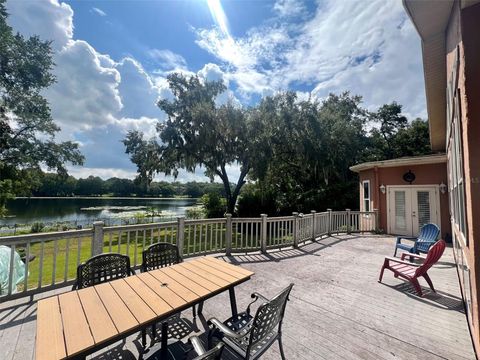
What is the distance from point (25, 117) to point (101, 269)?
15936mm

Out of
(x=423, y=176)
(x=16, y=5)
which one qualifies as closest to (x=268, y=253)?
(x=423, y=176)

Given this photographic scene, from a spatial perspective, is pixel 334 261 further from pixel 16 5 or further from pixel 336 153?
pixel 16 5

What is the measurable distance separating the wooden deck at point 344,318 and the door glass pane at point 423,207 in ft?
13.4

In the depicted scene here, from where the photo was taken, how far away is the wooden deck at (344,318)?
2299mm

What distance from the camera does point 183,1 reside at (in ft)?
21.4

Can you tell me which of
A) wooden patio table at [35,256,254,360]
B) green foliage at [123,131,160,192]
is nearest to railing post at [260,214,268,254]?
wooden patio table at [35,256,254,360]

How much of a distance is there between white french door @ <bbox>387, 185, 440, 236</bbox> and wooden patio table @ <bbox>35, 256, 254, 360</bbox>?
354 inches

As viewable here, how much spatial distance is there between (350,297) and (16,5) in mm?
16045

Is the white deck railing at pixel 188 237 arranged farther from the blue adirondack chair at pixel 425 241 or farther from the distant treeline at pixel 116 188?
the distant treeline at pixel 116 188

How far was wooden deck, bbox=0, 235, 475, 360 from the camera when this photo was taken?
2.30 m

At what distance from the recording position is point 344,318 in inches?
115

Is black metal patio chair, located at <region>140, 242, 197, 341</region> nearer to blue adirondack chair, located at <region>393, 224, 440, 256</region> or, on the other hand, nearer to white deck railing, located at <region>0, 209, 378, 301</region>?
white deck railing, located at <region>0, 209, 378, 301</region>

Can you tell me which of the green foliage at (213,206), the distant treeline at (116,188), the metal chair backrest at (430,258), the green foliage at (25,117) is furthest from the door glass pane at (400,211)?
the distant treeline at (116,188)

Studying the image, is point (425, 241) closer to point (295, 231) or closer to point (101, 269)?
point (295, 231)
